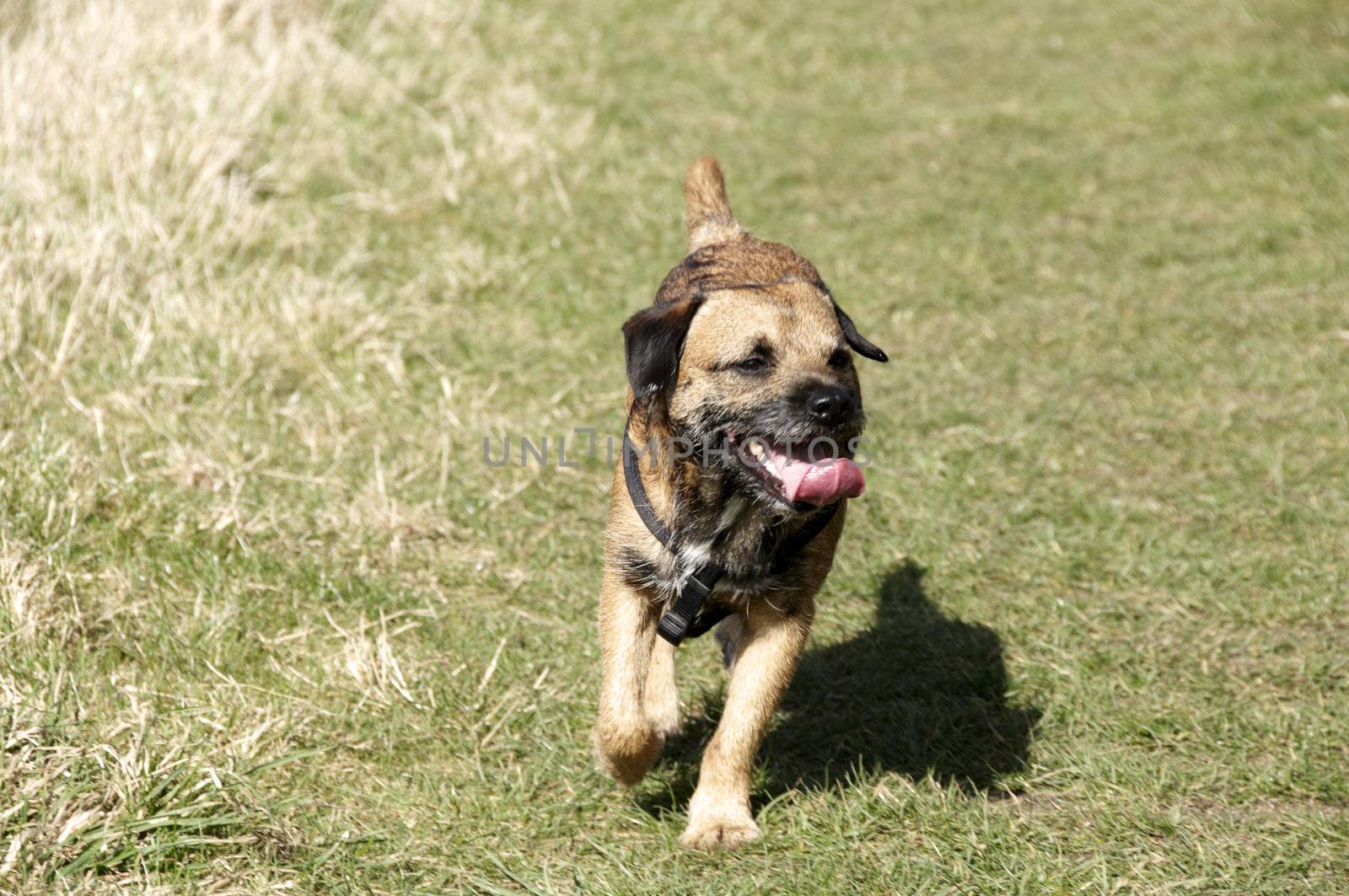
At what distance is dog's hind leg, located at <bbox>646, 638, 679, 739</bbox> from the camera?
4.51 metres

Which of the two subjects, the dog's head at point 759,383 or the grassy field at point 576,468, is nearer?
the dog's head at point 759,383

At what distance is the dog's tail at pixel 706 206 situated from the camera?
207 inches

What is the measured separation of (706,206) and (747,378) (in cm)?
168

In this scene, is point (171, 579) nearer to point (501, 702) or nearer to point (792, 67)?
point (501, 702)

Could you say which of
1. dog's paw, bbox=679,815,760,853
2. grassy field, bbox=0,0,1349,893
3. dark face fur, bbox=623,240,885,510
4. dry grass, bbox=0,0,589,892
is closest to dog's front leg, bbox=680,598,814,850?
dog's paw, bbox=679,815,760,853

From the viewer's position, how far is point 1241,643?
4.94 metres

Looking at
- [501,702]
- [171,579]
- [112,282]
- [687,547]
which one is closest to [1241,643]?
[687,547]

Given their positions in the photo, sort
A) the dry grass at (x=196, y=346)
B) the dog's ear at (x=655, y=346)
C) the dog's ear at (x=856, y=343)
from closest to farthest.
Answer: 1. the dry grass at (x=196, y=346)
2. the dog's ear at (x=655, y=346)
3. the dog's ear at (x=856, y=343)

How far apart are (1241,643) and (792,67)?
27.2 ft

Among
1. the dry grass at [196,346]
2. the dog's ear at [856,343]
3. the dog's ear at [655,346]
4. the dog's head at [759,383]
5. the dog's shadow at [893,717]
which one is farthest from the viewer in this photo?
the dog's shadow at [893,717]

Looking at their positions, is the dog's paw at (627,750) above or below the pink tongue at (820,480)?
below

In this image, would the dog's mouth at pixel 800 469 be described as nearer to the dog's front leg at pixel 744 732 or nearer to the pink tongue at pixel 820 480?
the pink tongue at pixel 820 480

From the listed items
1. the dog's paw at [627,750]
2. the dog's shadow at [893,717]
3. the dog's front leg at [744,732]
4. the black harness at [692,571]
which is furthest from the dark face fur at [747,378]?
the dog's shadow at [893,717]

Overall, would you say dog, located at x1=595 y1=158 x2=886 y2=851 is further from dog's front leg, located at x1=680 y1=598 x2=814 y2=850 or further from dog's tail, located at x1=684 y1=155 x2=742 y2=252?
dog's tail, located at x1=684 y1=155 x2=742 y2=252
